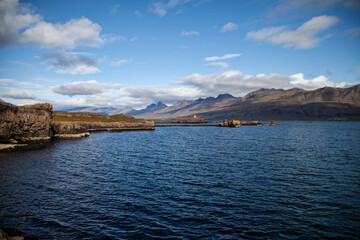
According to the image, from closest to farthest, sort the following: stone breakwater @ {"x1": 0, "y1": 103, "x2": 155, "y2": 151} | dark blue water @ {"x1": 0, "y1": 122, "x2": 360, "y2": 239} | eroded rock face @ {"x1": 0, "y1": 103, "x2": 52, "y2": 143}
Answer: dark blue water @ {"x1": 0, "y1": 122, "x2": 360, "y2": 239}, stone breakwater @ {"x1": 0, "y1": 103, "x2": 155, "y2": 151}, eroded rock face @ {"x1": 0, "y1": 103, "x2": 52, "y2": 143}

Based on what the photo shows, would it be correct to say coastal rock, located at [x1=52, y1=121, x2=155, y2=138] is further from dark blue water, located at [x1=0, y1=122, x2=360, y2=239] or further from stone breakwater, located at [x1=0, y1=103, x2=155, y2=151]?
dark blue water, located at [x1=0, y1=122, x2=360, y2=239]

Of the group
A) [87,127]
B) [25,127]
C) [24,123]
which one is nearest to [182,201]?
[24,123]

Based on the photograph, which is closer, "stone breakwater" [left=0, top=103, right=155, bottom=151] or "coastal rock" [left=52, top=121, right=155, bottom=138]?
"stone breakwater" [left=0, top=103, right=155, bottom=151]

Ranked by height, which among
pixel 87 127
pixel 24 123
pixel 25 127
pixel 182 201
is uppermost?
pixel 24 123

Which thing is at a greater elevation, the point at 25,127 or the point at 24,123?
the point at 24,123

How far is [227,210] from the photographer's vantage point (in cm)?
1973

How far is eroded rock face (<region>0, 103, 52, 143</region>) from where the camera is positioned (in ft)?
199

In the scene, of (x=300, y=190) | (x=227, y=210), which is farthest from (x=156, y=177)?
(x=300, y=190)

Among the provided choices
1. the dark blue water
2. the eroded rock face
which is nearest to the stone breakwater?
the eroded rock face

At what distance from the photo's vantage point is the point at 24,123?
6656cm

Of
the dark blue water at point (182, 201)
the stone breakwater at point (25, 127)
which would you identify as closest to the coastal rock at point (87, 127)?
the stone breakwater at point (25, 127)

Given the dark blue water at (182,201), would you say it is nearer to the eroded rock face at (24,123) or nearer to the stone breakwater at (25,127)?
the stone breakwater at (25,127)

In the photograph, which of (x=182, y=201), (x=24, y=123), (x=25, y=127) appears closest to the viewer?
(x=182, y=201)

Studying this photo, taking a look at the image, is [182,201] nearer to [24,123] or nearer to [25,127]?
[24,123]
